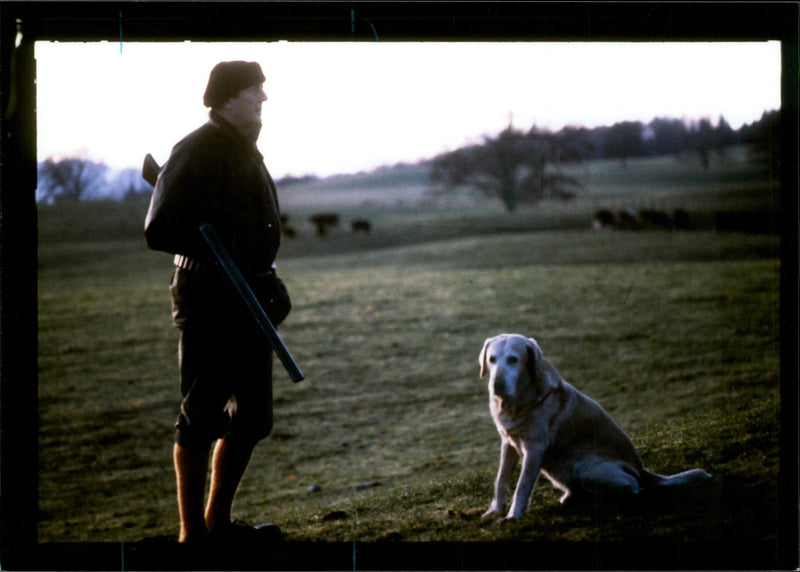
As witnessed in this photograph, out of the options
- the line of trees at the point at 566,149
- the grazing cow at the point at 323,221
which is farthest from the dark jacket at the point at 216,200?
the grazing cow at the point at 323,221

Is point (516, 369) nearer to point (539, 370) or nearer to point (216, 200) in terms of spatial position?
point (539, 370)

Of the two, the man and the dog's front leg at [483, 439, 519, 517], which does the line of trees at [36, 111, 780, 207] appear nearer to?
the man

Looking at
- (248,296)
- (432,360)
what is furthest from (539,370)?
(432,360)

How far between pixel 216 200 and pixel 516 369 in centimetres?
152

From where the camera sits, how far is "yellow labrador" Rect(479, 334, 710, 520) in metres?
3.61

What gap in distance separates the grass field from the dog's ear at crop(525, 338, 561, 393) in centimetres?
60

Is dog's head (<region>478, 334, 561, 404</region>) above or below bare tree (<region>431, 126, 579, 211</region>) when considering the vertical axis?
below

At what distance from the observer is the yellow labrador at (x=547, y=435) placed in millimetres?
3611

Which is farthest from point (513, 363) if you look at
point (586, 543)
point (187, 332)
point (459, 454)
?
point (459, 454)

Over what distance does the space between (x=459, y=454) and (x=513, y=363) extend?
2.86 meters

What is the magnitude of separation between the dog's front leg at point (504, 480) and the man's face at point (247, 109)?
1863 millimetres

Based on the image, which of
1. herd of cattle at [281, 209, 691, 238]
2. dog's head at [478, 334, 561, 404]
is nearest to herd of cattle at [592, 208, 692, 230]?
herd of cattle at [281, 209, 691, 238]

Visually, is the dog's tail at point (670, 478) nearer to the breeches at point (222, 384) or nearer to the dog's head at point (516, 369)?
the dog's head at point (516, 369)

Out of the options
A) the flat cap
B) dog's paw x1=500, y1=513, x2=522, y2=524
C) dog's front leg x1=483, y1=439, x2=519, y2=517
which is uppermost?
the flat cap
